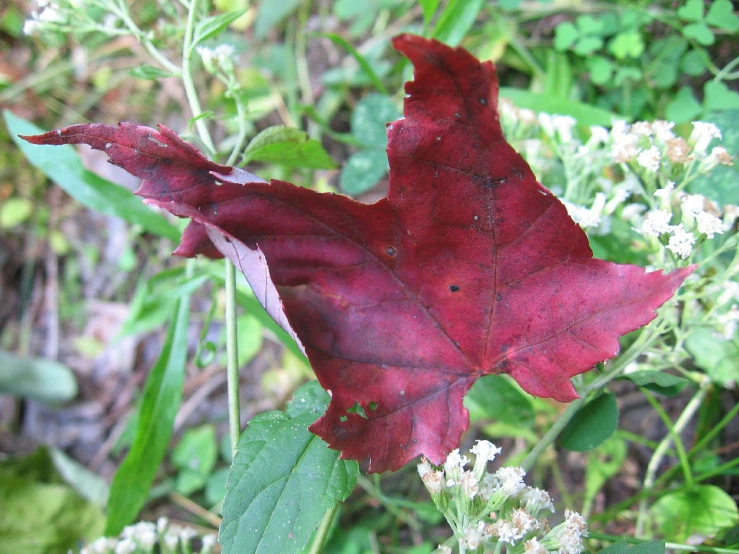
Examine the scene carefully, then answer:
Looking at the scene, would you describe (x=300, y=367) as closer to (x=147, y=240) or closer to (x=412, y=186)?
(x=147, y=240)

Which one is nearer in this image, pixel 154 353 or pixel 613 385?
Answer: pixel 613 385

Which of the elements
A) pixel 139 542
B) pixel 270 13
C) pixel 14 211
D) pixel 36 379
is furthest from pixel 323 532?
pixel 14 211

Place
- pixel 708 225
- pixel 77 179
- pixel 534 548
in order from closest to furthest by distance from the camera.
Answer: pixel 534 548 < pixel 708 225 < pixel 77 179

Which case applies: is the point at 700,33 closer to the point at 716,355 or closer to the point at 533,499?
the point at 716,355

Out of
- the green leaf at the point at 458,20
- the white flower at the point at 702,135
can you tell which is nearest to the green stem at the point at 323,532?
the white flower at the point at 702,135

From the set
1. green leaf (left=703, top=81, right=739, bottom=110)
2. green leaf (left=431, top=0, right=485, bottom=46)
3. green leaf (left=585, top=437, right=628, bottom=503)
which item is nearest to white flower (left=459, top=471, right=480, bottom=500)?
green leaf (left=585, top=437, right=628, bottom=503)

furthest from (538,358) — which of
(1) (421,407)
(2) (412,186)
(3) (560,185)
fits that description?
(3) (560,185)
